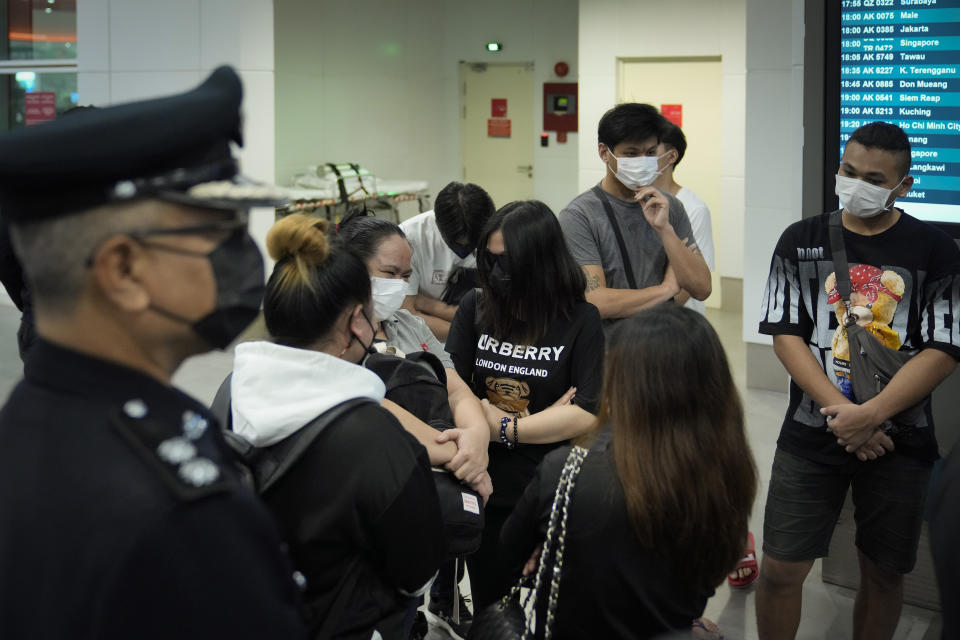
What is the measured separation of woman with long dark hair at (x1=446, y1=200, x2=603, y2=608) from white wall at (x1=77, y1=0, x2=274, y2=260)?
17.0 feet

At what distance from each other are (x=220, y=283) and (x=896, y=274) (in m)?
2.13

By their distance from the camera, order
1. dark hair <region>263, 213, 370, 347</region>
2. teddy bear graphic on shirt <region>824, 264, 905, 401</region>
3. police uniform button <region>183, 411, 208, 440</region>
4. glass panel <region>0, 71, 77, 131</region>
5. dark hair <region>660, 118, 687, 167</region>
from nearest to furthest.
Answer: police uniform button <region>183, 411, 208, 440</region>
dark hair <region>263, 213, 370, 347</region>
teddy bear graphic on shirt <region>824, 264, 905, 401</region>
dark hair <region>660, 118, 687, 167</region>
glass panel <region>0, 71, 77, 131</region>

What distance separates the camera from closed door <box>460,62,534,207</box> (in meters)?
12.1

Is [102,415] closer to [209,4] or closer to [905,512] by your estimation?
[905,512]

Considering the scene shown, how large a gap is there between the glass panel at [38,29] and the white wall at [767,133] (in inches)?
305

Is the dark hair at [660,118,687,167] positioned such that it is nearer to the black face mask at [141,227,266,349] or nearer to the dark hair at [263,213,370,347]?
the dark hair at [263,213,370,347]

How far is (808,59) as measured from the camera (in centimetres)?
391

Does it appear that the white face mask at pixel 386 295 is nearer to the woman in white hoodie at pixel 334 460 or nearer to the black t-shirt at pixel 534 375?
the black t-shirt at pixel 534 375

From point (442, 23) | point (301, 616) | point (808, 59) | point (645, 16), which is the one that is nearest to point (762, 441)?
point (808, 59)

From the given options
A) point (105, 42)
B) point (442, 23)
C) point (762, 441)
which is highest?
point (442, 23)

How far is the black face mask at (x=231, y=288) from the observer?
3.79ft

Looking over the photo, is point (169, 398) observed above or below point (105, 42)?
below

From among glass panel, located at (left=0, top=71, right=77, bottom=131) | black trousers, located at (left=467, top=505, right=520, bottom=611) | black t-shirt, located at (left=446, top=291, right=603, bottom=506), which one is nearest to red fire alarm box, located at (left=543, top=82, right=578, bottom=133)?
glass panel, located at (left=0, top=71, right=77, bottom=131)

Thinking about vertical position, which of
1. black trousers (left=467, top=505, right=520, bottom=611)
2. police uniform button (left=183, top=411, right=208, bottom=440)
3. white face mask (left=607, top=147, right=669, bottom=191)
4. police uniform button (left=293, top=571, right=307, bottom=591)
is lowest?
black trousers (left=467, top=505, right=520, bottom=611)
